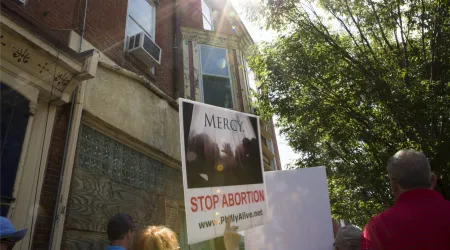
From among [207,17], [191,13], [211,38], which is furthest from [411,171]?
[207,17]

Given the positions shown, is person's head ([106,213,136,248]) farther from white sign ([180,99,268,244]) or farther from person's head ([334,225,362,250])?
person's head ([334,225,362,250])

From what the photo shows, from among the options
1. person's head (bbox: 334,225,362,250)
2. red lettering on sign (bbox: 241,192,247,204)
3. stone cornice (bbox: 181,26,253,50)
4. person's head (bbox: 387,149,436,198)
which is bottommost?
person's head (bbox: 334,225,362,250)

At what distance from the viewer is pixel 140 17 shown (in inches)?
264

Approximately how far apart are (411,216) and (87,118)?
3938mm

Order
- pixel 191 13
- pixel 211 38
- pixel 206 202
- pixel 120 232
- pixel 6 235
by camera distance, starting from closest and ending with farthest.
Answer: pixel 6 235
pixel 120 232
pixel 206 202
pixel 211 38
pixel 191 13

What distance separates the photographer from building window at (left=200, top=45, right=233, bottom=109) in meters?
8.38

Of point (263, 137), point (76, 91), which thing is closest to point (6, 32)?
point (76, 91)

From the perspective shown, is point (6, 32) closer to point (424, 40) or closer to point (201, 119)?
point (201, 119)

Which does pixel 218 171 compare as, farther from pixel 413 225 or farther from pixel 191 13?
pixel 191 13

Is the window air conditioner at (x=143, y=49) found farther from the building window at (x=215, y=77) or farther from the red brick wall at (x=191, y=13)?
the red brick wall at (x=191, y=13)

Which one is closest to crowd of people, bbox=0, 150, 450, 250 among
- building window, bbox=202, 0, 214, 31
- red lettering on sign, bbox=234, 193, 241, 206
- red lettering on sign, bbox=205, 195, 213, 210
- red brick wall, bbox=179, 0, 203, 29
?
red lettering on sign, bbox=205, 195, 213, 210

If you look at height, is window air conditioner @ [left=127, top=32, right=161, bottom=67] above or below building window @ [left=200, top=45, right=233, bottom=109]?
below

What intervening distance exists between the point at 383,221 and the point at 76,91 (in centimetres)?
378

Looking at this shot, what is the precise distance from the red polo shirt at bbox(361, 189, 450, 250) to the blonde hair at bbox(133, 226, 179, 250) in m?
1.36
